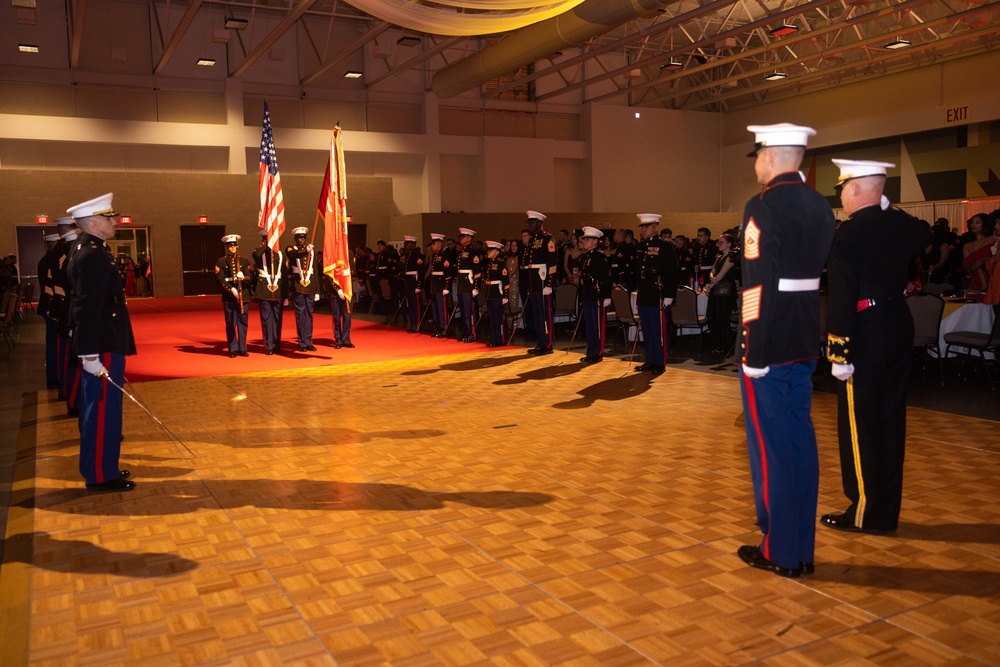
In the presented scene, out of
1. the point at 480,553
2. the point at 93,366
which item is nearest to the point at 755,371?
the point at 480,553

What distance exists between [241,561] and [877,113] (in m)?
23.7

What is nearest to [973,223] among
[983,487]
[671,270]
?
[671,270]

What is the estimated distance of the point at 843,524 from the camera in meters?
3.87

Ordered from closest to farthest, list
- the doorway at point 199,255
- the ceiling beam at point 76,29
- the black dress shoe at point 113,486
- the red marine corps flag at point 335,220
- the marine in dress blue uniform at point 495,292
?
the black dress shoe at point 113,486, the red marine corps flag at point 335,220, the marine in dress blue uniform at point 495,292, the ceiling beam at point 76,29, the doorway at point 199,255

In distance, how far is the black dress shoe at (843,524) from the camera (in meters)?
3.79

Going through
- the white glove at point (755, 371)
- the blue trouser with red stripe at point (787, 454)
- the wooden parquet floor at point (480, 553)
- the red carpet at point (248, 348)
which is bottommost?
the wooden parquet floor at point (480, 553)

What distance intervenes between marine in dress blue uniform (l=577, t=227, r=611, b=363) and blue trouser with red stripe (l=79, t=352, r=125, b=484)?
6.05 metres

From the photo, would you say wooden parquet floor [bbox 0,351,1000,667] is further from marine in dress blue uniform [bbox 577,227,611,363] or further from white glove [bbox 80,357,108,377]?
marine in dress blue uniform [bbox 577,227,611,363]

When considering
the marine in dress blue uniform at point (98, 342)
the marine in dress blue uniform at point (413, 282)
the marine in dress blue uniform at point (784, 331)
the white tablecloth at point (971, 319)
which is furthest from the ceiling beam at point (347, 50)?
the marine in dress blue uniform at point (784, 331)

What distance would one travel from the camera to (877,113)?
22.8 metres

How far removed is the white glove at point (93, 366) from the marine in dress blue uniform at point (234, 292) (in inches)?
258

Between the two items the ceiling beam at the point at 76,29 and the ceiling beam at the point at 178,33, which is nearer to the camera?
the ceiling beam at the point at 178,33

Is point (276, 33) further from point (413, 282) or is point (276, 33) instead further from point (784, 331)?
point (784, 331)

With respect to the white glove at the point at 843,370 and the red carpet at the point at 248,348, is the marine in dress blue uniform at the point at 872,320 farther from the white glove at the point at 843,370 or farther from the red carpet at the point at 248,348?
the red carpet at the point at 248,348
